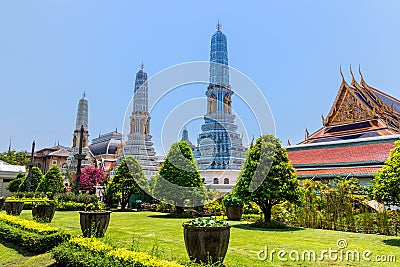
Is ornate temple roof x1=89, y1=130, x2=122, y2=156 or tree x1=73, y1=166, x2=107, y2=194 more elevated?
ornate temple roof x1=89, y1=130, x2=122, y2=156

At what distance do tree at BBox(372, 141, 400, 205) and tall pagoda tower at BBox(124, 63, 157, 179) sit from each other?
1503 inches

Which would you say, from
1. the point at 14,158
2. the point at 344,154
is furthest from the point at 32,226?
the point at 14,158

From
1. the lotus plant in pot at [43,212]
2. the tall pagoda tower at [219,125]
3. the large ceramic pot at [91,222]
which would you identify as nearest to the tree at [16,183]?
the tall pagoda tower at [219,125]

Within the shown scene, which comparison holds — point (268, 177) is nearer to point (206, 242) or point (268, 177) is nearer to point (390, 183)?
point (390, 183)

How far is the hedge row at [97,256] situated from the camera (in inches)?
208

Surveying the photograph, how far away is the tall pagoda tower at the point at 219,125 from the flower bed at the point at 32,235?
28.5m

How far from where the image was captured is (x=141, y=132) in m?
55.3

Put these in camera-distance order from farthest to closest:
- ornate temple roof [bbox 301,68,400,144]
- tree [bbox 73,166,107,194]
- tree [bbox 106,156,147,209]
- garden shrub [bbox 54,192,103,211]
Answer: tree [bbox 73,166,107,194], ornate temple roof [bbox 301,68,400,144], tree [bbox 106,156,147,209], garden shrub [bbox 54,192,103,211]

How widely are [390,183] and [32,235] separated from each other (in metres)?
9.48

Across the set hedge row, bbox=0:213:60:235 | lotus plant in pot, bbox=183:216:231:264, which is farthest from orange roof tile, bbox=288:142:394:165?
hedge row, bbox=0:213:60:235

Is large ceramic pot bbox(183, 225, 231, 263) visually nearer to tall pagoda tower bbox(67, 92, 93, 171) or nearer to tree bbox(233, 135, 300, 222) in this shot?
tree bbox(233, 135, 300, 222)

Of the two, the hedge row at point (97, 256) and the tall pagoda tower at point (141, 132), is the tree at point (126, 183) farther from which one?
the tall pagoda tower at point (141, 132)

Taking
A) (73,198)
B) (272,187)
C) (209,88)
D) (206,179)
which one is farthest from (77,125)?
(272,187)

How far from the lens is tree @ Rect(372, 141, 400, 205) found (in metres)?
9.40
